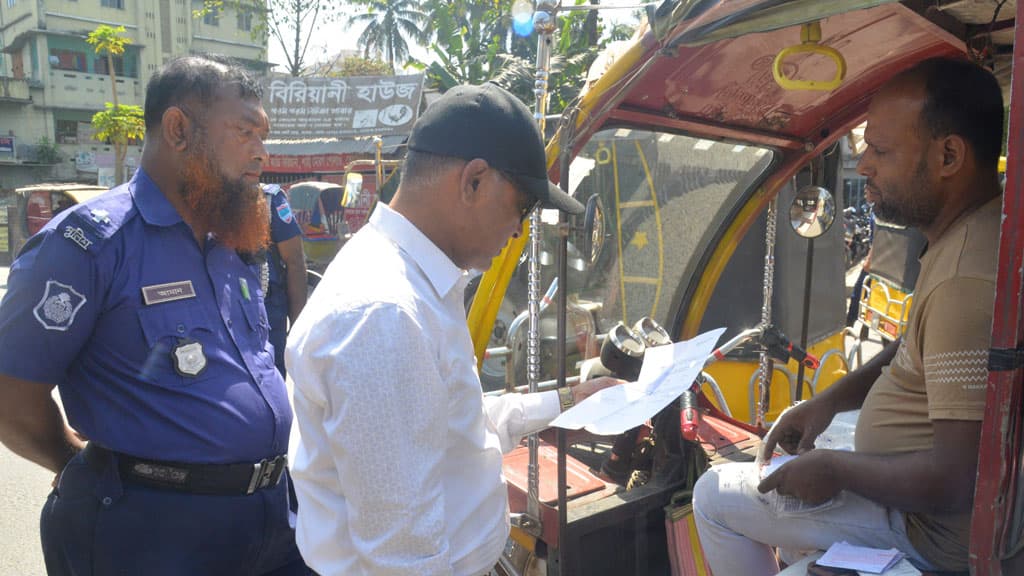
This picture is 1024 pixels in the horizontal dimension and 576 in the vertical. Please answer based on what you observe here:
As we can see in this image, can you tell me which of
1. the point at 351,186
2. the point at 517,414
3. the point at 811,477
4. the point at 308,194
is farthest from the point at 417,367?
the point at 308,194

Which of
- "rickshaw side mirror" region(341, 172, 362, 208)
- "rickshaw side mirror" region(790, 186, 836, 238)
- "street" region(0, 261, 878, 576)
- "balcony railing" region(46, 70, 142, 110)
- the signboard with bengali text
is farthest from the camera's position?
"balcony railing" region(46, 70, 142, 110)

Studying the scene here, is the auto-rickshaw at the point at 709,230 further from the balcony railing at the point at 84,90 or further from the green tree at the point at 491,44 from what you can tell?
the balcony railing at the point at 84,90

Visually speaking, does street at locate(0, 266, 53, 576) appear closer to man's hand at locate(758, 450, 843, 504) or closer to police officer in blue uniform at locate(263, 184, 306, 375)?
police officer in blue uniform at locate(263, 184, 306, 375)

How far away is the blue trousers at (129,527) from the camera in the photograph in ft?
5.99

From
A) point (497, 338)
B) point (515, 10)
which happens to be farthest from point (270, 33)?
point (515, 10)

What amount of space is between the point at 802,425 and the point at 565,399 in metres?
0.88

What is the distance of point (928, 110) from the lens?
1871mm

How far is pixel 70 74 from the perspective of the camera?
34219 millimetres

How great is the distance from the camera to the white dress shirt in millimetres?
1182

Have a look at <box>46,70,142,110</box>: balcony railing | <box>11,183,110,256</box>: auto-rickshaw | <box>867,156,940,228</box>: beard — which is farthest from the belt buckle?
<box>46,70,142,110</box>: balcony railing

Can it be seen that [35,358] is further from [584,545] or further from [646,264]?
[646,264]

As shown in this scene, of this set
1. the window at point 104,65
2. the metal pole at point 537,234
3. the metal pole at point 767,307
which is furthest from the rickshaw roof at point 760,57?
the window at point 104,65

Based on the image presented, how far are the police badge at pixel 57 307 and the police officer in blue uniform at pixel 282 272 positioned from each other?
151 cm

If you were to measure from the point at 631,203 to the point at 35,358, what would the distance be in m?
4.50
